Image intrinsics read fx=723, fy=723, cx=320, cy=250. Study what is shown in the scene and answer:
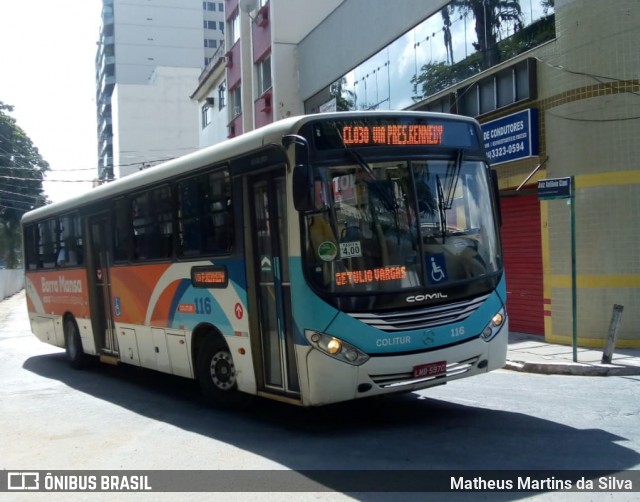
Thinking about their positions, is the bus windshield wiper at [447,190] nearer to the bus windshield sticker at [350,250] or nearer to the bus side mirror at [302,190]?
the bus windshield sticker at [350,250]

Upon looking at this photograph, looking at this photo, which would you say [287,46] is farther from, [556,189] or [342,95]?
[556,189]

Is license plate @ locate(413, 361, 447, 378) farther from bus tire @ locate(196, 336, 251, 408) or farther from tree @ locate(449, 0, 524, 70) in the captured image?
tree @ locate(449, 0, 524, 70)

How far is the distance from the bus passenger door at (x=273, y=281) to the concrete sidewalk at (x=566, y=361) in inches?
219

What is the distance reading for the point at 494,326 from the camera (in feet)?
25.5

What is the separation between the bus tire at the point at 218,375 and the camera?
881cm

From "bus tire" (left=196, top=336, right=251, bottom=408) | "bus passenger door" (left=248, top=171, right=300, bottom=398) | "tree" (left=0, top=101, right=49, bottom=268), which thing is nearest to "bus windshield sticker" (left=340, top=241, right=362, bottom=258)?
"bus passenger door" (left=248, top=171, right=300, bottom=398)

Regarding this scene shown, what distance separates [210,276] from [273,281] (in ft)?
4.43

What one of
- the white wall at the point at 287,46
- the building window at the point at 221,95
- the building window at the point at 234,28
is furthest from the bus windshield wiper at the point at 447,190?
the building window at the point at 221,95

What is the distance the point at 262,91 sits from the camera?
3098 cm

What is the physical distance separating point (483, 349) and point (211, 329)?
3.37 metres

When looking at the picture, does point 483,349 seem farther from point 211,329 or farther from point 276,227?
point 211,329

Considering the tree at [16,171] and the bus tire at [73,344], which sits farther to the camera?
the tree at [16,171]

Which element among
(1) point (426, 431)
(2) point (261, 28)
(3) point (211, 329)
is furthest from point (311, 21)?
(1) point (426, 431)

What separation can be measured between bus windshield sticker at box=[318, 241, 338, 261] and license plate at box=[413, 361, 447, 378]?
1374 millimetres
